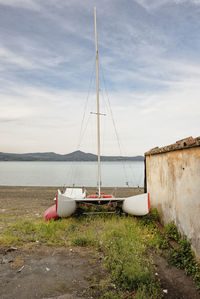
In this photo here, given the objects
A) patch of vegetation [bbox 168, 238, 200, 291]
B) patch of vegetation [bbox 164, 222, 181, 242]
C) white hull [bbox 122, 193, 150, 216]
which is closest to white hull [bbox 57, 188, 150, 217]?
white hull [bbox 122, 193, 150, 216]

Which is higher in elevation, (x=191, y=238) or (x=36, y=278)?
(x=191, y=238)

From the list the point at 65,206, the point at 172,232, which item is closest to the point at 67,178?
the point at 65,206

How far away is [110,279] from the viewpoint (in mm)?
4336

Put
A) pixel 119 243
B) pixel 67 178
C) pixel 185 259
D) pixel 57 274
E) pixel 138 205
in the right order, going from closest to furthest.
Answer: pixel 57 274 < pixel 185 259 < pixel 119 243 < pixel 138 205 < pixel 67 178

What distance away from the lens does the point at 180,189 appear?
235 inches

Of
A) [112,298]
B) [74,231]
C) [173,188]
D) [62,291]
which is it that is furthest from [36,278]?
[173,188]

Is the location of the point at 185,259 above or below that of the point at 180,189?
below

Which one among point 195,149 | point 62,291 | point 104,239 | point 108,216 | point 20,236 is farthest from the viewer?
point 108,216

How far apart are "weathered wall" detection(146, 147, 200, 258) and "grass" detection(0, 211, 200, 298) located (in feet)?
1.31

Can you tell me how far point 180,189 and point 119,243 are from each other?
7.10 ft

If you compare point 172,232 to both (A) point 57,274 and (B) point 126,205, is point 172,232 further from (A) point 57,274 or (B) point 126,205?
(A) point 57,274

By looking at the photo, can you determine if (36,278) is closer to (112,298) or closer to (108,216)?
(112,298)

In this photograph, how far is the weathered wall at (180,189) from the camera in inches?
198

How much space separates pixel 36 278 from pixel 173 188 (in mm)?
4227
